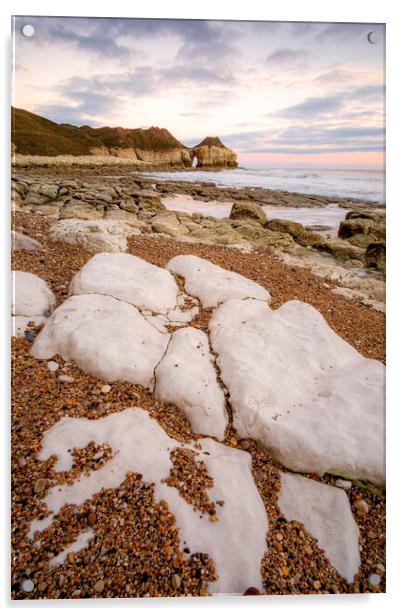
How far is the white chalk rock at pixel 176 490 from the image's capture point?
2391 millimetres

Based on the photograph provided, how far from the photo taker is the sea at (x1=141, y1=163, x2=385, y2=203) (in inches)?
124

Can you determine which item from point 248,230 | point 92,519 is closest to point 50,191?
point 248,230

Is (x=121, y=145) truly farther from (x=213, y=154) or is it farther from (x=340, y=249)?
(x=340, y=249)

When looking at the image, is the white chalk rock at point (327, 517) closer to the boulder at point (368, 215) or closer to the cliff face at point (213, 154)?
the boulder at point (368, 215)

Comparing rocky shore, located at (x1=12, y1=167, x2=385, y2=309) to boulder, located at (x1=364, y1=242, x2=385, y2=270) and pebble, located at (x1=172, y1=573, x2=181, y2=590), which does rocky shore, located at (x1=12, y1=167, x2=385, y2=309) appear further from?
pebble, located at (x1=172, y1=573, x2=181, y2=590)

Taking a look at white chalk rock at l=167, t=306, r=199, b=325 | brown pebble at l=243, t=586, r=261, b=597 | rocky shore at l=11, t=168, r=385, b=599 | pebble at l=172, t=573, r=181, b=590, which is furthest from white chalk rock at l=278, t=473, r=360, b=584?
white chalk rock at l=167, t=306, r=199, b=325

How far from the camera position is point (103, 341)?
9.64 ft

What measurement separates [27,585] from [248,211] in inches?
138

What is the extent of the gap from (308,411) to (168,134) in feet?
8.76

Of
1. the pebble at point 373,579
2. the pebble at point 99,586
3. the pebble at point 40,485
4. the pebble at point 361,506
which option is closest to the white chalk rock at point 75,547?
the pebble at point 99,586

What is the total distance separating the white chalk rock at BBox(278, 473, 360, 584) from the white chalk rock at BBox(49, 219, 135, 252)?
105 inches

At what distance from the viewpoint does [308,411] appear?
107 inches

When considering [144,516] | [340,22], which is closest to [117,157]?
[340,22]

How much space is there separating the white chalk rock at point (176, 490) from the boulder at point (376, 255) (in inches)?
81.0
